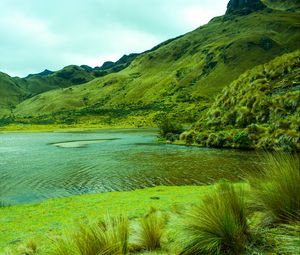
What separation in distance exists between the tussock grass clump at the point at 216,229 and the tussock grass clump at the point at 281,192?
64cm

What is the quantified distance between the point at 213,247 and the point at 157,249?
1968 mm

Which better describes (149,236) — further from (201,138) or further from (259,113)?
(259,113)

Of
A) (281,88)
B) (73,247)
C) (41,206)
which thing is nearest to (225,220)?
(73,247)

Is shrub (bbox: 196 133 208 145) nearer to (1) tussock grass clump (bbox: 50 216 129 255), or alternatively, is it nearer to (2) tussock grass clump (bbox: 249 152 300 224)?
(2) tussock grass clump (bbox: 249 152 300 224)

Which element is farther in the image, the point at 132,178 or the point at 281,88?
the point at 281,88

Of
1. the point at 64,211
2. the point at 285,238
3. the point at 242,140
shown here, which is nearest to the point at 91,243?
the point at 285,238

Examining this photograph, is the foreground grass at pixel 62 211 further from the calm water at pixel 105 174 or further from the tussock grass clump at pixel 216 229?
the tussock grass clump at pixel 216 229

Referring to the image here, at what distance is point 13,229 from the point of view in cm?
1515

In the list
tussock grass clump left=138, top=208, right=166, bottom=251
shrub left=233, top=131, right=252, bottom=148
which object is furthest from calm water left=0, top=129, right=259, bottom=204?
tussock grass clump left=138, top=208, right=166, bottom=251

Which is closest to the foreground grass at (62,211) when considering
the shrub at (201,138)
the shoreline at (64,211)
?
the shoreline at (64,211)

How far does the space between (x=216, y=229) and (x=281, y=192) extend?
1.49 metres

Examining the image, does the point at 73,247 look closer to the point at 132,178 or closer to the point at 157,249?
the point at 157,249

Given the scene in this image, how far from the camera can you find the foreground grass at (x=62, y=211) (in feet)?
45.0

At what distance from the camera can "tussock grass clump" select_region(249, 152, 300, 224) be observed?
569 cm
